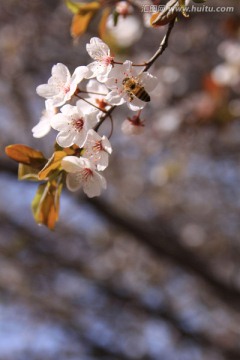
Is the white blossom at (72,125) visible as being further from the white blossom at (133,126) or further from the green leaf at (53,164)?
the white blossom at (133,126)

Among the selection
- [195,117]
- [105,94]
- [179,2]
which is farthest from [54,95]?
[195,117]

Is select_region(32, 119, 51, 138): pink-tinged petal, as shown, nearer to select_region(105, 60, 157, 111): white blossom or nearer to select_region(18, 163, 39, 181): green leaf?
select_region(18, 163, 39, 181): green leaf

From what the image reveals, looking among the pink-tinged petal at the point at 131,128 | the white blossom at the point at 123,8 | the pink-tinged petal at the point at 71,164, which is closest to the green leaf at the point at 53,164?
the pink-tinged petal at the point at 71,164

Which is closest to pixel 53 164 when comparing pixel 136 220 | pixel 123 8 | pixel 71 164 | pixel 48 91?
pixel 71 164

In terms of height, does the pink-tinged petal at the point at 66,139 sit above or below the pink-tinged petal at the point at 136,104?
below

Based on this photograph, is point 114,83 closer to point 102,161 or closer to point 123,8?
point 102,161

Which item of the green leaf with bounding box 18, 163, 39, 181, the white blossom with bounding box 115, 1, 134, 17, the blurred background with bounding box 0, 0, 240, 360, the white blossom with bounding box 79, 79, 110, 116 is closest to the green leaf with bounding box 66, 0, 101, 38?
the white blossom with bounding box 115, 1, 134, 17

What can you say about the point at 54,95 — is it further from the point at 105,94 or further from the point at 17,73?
the point at 17,73
